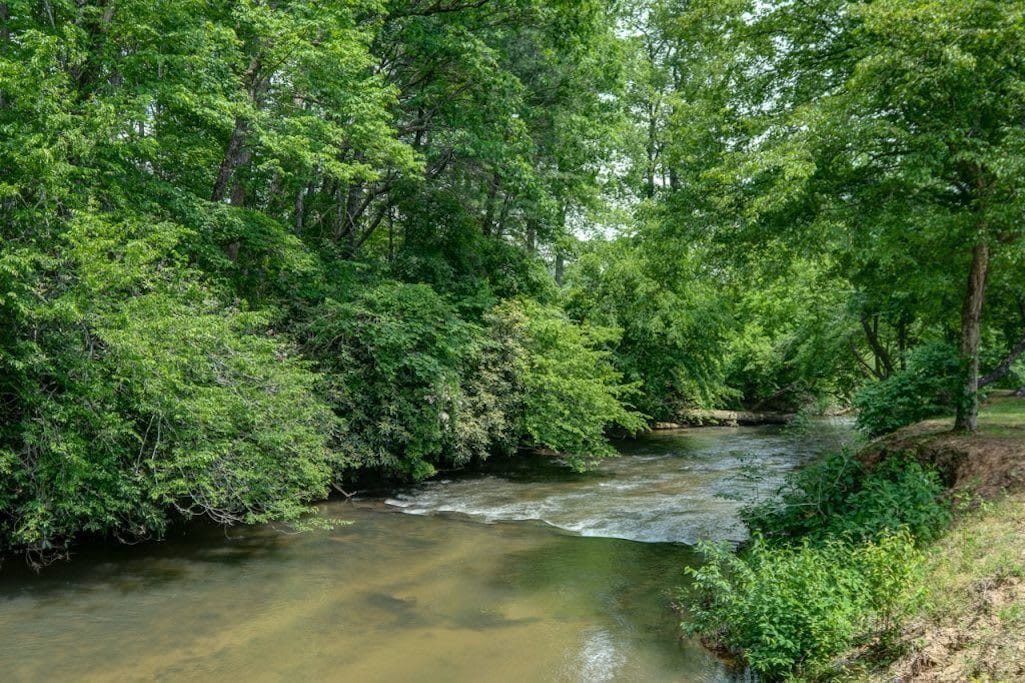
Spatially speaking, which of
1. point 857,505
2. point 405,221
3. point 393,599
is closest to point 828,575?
point 857,505

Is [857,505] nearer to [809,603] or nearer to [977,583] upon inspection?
[977,583]

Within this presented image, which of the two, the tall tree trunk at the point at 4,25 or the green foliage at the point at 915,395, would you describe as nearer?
→ the tall tree trunk at the point at 4,25

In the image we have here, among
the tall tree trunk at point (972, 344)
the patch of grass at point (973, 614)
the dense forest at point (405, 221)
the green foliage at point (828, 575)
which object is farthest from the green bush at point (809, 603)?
the dense forest at point (405, 221)

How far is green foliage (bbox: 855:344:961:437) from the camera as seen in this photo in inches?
446

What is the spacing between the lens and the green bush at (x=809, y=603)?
5227mm

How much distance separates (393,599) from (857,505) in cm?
532

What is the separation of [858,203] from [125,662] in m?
9.68

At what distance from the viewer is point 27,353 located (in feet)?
25.8

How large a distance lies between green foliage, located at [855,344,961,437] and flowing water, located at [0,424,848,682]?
3.04 metres

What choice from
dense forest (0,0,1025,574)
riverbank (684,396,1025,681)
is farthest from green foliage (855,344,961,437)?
riverbank (684,396,1025,681)

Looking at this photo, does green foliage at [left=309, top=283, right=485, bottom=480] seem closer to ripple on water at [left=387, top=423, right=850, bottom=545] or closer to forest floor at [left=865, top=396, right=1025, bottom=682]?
ripple on water at [left=387, top=423, right=850, bottom=545]

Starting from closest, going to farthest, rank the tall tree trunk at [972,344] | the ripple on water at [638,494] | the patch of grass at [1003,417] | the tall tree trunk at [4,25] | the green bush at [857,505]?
the green bush at [857,505] → the tall tree trunk at [972,344] → the patch of grass at [1003,417] → the tall tree trunk at [4,25] → the ripple on water at [638,494]

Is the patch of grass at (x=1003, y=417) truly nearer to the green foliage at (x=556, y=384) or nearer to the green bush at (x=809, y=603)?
the green bush at (x=809, y=603)

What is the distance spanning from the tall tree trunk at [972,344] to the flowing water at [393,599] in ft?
9.20
